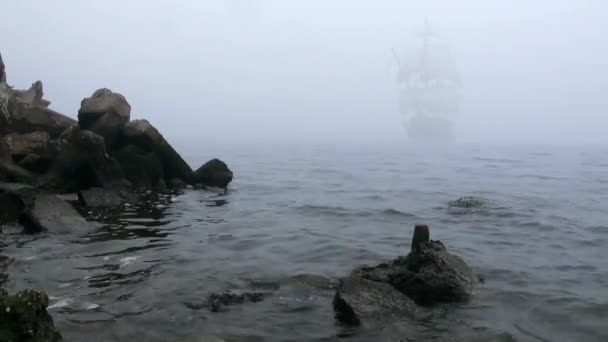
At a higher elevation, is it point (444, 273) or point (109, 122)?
point (109, 122)

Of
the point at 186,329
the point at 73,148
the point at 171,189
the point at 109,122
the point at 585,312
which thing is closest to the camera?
the point at 186,329

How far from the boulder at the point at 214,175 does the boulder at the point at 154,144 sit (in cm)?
74

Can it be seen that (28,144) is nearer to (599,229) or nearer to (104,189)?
(104,189)

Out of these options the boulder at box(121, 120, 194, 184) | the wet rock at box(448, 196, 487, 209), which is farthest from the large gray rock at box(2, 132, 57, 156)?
the wet rock at box(448, 196, 487, 209)

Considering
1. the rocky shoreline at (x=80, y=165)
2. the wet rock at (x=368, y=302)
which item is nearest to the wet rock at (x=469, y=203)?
the rocky shoreline at (x=80, y=165)

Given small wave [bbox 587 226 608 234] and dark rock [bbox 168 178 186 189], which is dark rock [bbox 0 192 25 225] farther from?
small wave [bbox 587 226 608 234]

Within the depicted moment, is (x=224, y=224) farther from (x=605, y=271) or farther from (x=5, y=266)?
(x=605, y=271)

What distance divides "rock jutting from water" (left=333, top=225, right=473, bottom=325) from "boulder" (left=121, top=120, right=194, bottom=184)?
17.6m

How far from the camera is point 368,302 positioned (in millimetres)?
8742

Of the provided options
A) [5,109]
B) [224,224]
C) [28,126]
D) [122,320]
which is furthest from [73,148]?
[122,320]

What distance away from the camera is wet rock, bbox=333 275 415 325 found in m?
8.50

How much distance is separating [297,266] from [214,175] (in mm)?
17041

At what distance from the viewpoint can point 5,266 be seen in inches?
444

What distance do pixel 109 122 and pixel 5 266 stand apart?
13680mm
